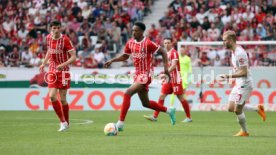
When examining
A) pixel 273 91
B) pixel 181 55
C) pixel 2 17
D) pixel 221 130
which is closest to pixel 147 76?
pixel 221 130

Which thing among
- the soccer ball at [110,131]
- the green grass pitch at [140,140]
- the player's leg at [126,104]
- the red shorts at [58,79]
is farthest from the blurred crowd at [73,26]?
the soccer ball at [110,131]

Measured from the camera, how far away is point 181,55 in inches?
1037

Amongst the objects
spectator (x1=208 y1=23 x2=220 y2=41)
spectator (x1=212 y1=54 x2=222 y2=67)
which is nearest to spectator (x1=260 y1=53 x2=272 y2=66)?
spectator (x1=212 y1=54 x2=222 y2=67)

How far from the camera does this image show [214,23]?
3244 cm

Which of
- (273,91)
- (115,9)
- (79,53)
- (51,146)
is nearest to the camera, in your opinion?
(51,146)

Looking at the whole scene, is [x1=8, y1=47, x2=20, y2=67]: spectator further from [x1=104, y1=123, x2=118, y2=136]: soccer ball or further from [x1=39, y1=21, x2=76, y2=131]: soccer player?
[x1=104, y1=123, x2=118, y2=136]: soccer ball

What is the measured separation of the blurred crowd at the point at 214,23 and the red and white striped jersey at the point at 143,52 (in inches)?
530

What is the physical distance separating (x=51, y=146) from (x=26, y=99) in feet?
57.3

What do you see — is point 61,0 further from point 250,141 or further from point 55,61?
point 250,141

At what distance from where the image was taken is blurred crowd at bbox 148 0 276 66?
3005 cm

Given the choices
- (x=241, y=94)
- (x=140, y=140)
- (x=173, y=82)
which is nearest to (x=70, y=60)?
(x=140, y=140)

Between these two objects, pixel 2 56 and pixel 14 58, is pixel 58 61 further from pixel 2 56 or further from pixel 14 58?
pixel 2 56

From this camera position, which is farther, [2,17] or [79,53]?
[2,17]

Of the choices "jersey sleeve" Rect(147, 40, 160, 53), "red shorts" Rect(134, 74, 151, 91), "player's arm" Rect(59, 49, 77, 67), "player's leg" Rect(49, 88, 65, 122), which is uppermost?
"jersey sleeve" Rect(147, 40, 160, 53)
